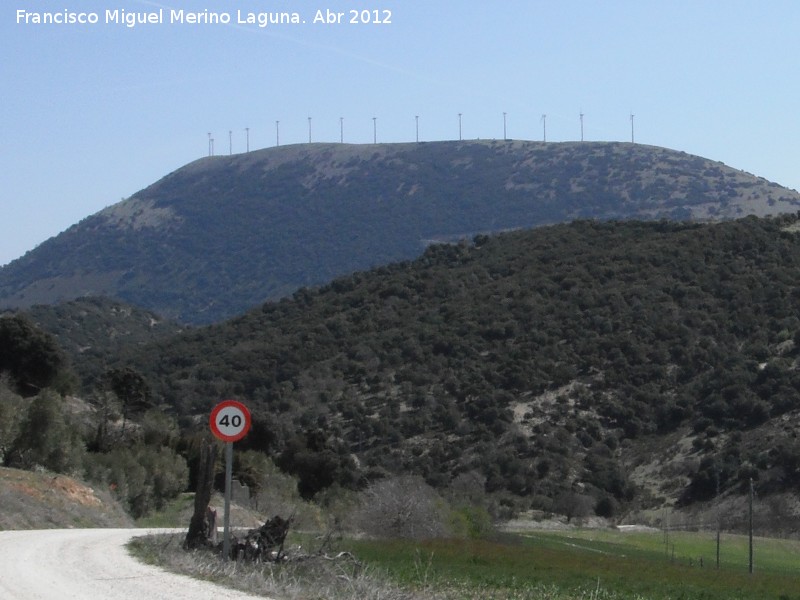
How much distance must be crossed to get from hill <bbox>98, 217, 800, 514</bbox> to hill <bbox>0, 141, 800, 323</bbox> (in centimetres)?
6361

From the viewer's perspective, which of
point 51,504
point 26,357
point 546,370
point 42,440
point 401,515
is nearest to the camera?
point 51,504

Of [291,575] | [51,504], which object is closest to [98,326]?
[51,504]

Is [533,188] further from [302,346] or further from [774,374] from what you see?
[774,374]

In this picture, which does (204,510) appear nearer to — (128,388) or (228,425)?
(228,425)

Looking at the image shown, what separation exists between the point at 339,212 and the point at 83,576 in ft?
518

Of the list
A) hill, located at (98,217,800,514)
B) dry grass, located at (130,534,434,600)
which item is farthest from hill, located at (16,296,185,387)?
dry grass, located at (130,534,434,600)

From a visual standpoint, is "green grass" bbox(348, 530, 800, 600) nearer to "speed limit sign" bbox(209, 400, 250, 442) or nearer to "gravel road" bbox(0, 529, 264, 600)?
"speed limit sign" bbox(209, 400, 250, 442)

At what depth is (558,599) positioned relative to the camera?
14633mm

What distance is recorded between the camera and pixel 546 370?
5991 cm

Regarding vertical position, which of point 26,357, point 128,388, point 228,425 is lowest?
point 228,425

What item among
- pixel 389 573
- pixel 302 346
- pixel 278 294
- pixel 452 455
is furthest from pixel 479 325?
pixel 278 294

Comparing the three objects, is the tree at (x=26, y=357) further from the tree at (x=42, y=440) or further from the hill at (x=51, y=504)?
the hill at (x=51, y=504)

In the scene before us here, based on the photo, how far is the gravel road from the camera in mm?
11797

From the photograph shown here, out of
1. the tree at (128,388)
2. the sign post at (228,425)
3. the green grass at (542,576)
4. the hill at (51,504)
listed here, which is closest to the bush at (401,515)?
the green grass at (542,576)
